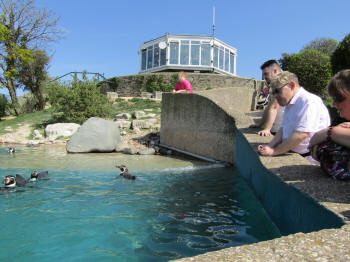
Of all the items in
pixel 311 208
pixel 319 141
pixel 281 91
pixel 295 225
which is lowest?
pixel 295 225

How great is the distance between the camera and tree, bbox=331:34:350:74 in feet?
42.5

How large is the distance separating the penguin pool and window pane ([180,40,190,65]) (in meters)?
30.7

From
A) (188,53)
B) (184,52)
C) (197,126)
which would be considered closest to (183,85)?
(197,126)

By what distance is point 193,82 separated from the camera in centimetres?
3066

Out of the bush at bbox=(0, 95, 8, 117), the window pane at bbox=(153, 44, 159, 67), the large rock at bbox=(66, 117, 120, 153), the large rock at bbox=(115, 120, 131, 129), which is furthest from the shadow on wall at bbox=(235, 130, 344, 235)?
the window pane at bbox=(153, 44, 159, 67)

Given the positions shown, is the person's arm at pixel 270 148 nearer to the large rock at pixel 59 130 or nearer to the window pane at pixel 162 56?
the large rock at pixel 59 130

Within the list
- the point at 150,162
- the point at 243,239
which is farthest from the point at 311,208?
the point at 150,162

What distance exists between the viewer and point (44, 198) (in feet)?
15.3

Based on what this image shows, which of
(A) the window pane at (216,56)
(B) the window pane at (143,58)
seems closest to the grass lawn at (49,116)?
(A) the window pane at (216,56)

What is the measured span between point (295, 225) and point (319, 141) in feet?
2.58

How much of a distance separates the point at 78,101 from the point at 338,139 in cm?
1453

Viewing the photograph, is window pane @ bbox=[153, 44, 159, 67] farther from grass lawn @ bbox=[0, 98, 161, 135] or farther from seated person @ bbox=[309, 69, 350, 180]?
seated person @ bbox=[309, 69, 350, 180]

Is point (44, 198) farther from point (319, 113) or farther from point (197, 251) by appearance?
point (319, 113)

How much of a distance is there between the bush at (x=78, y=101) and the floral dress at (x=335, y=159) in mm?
14181
